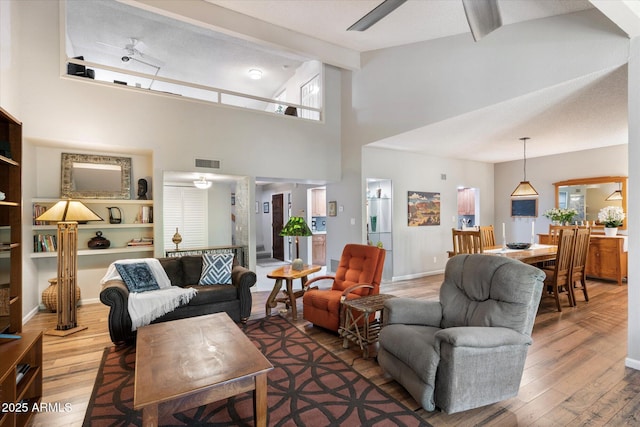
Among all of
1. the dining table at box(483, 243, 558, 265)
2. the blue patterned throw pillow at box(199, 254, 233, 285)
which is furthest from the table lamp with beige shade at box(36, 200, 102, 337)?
the dining table at box(483, 243, 558, 265)

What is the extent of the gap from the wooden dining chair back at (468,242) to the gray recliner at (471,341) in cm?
185

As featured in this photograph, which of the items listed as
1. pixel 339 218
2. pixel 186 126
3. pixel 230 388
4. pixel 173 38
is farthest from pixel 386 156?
pixel 230 388

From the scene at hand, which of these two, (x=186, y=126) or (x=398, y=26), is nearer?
(x=398, y=26)

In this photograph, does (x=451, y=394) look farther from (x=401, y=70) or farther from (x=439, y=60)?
(x=401, y=70)

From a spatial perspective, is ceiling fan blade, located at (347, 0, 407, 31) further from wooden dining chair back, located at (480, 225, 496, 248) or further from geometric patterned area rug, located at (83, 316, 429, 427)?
wooden dining chair back, located at (480, 225, 496, 248)

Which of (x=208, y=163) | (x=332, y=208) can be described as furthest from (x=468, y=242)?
(x=208, y=163)

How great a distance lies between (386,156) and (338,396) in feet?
15.5

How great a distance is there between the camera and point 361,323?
3.17 meters

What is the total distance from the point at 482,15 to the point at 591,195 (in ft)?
19.1

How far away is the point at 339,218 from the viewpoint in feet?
20.6

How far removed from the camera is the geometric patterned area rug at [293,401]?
6.48 ft

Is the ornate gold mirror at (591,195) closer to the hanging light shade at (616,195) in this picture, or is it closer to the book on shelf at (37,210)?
the hanging light shade at (616,195)

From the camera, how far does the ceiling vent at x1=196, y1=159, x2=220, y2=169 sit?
5030 mm

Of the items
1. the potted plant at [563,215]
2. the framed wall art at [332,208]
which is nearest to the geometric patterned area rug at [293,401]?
the framed wall art at [332,208]
